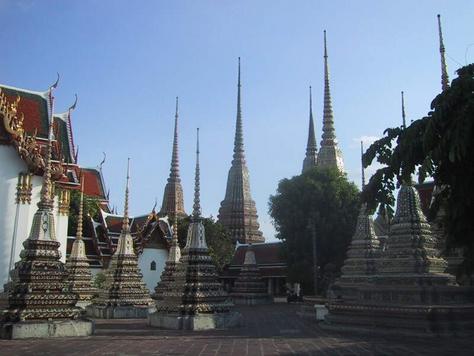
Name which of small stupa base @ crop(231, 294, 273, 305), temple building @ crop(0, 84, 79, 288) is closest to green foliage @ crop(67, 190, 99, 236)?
small stupa base @ crop(231, 294, 273, 305)

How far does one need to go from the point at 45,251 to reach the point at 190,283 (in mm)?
4662

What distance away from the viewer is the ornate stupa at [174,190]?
63906 mm

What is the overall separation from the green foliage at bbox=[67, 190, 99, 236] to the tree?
43.2 feet

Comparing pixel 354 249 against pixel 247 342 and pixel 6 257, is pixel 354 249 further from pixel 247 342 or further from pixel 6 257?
pixel 6 257

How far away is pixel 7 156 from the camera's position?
21.4 metres

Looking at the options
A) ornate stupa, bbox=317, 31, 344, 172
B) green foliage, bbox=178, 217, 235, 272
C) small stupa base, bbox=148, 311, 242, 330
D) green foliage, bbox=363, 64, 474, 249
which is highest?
ornate stupa, bbox=317, 31, 344, 172

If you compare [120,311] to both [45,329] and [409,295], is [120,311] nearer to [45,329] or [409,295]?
[45,329]

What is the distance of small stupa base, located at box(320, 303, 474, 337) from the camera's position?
13.8m

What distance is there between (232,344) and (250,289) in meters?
26.5

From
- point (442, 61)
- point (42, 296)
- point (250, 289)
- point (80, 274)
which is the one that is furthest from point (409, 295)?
point (250, 289)

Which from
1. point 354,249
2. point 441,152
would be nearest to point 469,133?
point 441,152

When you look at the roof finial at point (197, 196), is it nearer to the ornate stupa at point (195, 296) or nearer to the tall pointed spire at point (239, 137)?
the ornate stupa at point (195, 296)

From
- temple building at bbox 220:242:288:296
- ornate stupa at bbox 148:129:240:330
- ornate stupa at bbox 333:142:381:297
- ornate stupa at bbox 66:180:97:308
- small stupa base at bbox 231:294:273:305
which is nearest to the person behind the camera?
ornate stupa at bbox 148:129:240:330

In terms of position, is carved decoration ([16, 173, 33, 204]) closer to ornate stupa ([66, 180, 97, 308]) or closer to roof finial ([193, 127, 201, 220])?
ornate stupa ([66, 180, 97, 308])
